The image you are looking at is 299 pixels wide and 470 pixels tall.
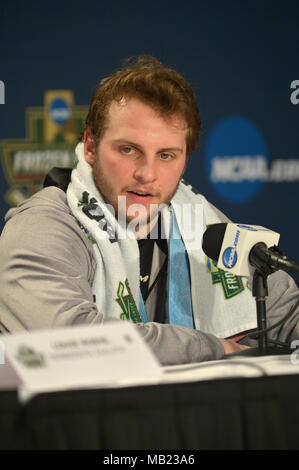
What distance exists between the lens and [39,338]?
2.20ft

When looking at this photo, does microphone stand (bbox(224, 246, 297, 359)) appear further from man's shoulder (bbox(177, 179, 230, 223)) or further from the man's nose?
man's shoulder (bbox(177, 179, 230, 223))

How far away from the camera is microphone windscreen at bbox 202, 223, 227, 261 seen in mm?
1265

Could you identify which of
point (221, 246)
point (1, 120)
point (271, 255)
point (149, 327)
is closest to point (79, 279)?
point (149, 327)

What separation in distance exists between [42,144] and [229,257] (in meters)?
1.57

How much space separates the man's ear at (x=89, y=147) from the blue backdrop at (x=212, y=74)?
839mm

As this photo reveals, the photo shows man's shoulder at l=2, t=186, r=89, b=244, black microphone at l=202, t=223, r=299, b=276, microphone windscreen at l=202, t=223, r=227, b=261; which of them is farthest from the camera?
man's shoulder at l=2, t=186, r=89, b=244

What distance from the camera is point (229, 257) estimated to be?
1.20m

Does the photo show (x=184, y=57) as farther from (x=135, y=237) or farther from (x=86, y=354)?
(x=86, y=354)

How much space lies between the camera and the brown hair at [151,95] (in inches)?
62.0

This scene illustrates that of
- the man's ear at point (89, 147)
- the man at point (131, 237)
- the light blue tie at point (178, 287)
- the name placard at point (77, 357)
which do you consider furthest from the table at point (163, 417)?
the man's ear at point (89, 147)

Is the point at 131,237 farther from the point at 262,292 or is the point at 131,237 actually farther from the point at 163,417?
the point at 163,417

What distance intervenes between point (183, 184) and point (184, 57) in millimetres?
829

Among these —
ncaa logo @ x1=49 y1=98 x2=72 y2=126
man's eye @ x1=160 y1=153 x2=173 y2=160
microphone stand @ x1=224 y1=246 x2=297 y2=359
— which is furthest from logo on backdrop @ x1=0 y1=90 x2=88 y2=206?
microphone stand @ x1=224 y1=246 x2=297 y2=359

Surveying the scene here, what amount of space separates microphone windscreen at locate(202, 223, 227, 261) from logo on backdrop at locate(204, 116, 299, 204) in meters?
1.22
